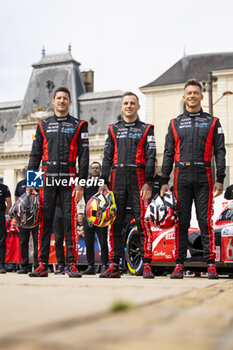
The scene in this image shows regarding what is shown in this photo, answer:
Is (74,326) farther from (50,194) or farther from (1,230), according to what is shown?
(1,230)

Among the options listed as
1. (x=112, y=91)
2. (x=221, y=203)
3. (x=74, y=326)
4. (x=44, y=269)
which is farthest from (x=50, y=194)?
(x=112, y=91)

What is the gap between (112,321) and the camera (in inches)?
133

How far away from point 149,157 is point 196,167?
0.62 meters

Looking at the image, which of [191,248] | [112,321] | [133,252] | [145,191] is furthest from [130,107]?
[112,321]

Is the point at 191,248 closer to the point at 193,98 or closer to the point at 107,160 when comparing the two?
the point at 107,160

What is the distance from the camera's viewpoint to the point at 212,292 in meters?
5.59

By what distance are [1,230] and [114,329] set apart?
1040 cm

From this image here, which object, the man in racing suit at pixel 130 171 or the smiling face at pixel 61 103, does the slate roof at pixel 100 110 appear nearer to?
the smiling face at pixel 61 103

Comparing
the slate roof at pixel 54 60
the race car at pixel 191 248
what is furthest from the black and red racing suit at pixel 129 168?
the slate roof at pixel 54 60

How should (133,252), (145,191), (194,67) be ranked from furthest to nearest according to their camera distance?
(194,67) → (133,252) → (145,191)

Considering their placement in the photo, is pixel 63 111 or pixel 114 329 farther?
pixel 63 111

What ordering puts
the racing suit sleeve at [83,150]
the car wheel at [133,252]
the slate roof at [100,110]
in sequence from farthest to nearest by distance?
the slate roof at [100,110] < the car wheel at [133,252] < the racing suit sleeve at [83,150]

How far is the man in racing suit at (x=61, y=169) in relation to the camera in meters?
9.20

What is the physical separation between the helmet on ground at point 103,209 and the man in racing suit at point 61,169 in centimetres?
25
